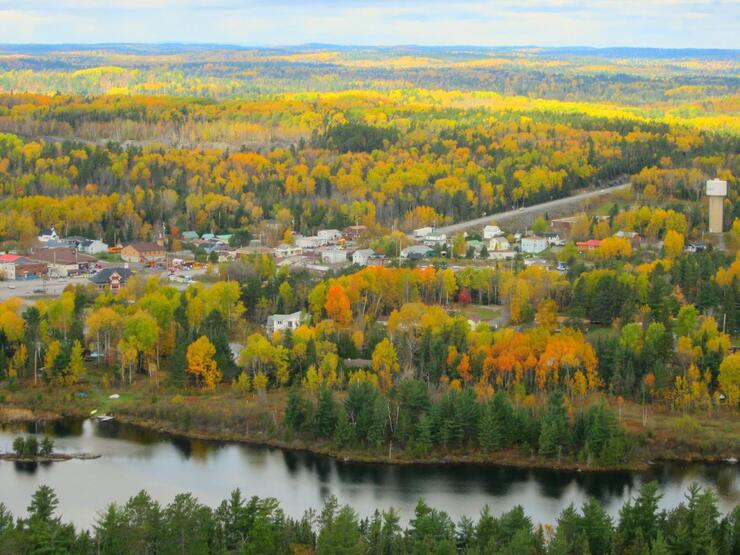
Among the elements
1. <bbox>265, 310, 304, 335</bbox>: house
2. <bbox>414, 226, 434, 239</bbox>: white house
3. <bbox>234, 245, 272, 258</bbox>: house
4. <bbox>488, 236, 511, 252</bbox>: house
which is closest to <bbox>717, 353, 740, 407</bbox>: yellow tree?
<bbox>265, 310, 304, 335</bbox>: house

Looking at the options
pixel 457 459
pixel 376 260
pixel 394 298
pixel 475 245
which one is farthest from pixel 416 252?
pixel 457 459

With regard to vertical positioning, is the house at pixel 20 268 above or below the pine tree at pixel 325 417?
above

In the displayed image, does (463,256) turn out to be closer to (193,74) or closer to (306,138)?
(306,138)

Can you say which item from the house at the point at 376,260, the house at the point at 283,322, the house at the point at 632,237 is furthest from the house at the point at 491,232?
the house at the point at 283,322

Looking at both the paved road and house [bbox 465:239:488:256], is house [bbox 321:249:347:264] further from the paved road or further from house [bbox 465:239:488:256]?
the paved road

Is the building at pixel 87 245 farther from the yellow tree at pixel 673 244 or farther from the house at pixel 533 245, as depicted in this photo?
the yellow tree at pixel 673 244

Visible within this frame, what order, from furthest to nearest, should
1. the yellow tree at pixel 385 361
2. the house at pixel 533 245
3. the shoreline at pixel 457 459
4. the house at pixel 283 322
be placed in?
the house at pixel 533 245 → the house at pixel 283 322 → the yellow tree at pixel 385 361 → the shoreline at pixel 457 459

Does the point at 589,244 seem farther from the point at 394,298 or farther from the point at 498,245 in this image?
the point at 394,298
